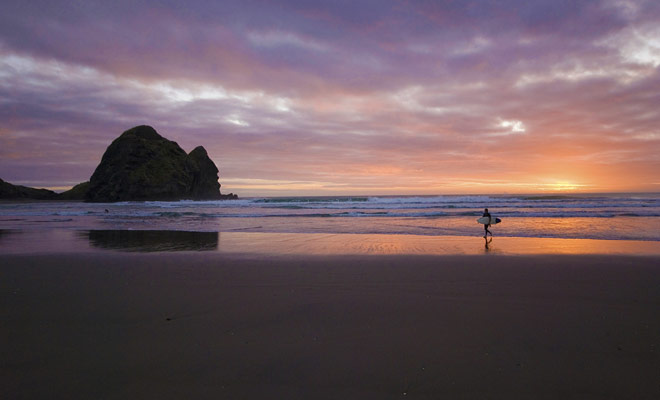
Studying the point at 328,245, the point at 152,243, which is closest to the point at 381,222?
the point at 328,245

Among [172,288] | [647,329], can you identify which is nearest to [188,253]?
[172,288]

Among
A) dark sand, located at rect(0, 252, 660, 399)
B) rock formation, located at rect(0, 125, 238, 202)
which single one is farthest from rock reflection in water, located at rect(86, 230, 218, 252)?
rock formation, located at rect(0, 125, 238, 202)

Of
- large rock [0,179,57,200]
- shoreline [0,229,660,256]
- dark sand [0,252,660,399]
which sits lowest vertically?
dark sand [0,252,660,399]

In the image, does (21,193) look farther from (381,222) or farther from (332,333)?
(332,333)

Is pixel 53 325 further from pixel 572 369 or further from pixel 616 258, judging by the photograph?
pixel 616 258

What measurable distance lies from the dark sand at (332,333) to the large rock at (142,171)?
5977 cm

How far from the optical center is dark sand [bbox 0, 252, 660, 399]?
279 cm

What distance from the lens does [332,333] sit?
3771mm

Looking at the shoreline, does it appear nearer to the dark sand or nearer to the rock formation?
the dark sand

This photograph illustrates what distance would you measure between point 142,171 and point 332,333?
67108mm

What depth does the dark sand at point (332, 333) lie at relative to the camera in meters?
2.79

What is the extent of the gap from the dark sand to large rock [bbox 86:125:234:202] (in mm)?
59770

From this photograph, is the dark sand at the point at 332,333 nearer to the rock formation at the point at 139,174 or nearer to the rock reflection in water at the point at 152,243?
the rock reflection in water at the point at 152,243

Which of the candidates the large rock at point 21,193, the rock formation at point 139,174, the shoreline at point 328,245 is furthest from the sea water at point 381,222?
the large rock at point 21,193
